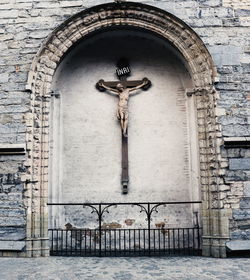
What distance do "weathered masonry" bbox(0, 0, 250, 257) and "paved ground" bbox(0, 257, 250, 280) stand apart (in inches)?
18.7

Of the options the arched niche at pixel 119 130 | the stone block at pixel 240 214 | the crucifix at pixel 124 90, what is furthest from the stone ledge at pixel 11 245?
the stone block at pixel 240 214

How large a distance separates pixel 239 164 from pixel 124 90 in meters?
2.78

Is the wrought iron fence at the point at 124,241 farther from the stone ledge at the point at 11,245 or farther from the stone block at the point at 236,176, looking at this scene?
the stone block at the point at 236,176

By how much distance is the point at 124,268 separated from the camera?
16.3 ft

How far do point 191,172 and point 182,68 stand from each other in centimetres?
221

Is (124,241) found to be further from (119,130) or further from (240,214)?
(119,130)

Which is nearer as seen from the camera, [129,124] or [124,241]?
[124,241]

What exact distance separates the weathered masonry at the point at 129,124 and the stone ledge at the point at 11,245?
0.06ft

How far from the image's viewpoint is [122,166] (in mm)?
7051

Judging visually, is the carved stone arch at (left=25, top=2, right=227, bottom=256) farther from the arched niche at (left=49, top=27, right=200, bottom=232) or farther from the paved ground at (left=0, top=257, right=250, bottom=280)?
the paved ground at (left=0, top=257, right=250, bottom=280)

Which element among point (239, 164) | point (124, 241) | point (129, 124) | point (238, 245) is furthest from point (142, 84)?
point (238, 245)

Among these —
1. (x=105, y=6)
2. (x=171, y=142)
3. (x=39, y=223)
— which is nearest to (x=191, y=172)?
(x=171, y=142)

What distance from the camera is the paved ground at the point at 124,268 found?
4.47 meters

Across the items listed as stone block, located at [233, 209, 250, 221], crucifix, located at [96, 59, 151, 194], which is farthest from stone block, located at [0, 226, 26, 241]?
stone block, located at [233, 209, 250, 221]
